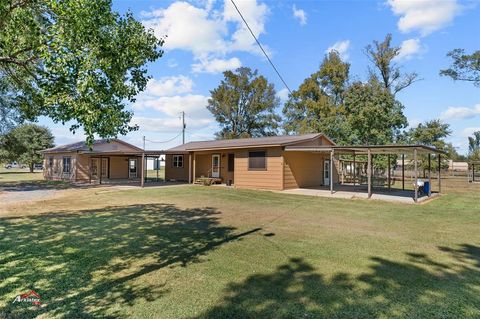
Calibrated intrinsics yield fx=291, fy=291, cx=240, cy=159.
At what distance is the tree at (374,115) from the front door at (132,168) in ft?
69.4

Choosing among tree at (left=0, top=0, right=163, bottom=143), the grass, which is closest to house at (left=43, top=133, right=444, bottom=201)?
the grass

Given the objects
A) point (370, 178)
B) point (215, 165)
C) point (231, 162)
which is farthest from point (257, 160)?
point (370, 178)

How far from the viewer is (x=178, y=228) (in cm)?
715

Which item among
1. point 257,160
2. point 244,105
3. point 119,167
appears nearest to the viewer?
point 257,160

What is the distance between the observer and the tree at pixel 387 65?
29609 millimetres

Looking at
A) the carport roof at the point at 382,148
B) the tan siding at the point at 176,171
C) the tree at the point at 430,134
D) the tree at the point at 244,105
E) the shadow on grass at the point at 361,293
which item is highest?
the tree at the point at 244,105

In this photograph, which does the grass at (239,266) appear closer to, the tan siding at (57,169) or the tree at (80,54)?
the tree at (80,54)

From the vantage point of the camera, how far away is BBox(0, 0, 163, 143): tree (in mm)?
4688

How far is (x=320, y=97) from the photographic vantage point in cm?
3528

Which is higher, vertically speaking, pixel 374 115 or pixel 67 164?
pixel 374 115

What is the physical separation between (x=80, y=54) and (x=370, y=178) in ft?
40.7

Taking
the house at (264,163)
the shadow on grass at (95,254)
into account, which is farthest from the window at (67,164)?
the shadow on grass at (95,254)

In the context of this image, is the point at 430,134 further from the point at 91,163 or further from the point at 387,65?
the point at 91,163

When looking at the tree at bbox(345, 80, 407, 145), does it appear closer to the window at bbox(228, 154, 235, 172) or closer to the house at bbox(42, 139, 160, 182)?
the window at bbox(228, 154, 235, 172)
